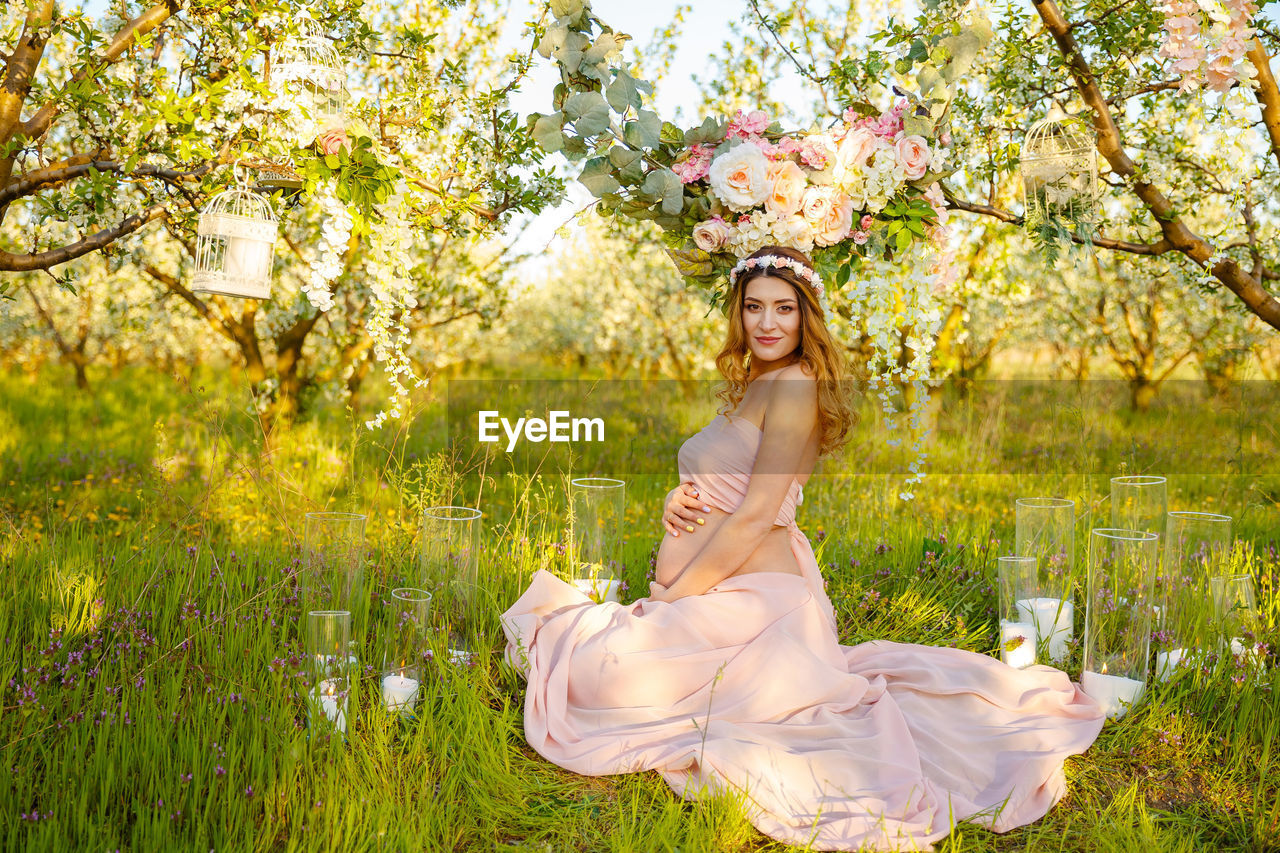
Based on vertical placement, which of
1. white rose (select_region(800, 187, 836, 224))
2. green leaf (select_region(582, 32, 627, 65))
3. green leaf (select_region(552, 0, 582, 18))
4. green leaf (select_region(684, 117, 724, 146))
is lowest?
white rose (select_region(800, 187, 836, 224))

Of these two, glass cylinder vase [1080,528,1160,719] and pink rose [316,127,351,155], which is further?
glass cylinder vase [1080,528,1160,719]

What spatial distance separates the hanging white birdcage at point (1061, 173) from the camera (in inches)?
154

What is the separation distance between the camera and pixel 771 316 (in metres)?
3.48

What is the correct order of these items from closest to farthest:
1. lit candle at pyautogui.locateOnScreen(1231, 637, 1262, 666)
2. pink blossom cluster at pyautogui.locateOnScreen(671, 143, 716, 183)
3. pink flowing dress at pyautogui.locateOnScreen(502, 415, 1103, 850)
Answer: pink flowing dress at pyautogui.locateOnScreen(502, 415, 1103, 850) < pink blossom cluster at pyautogui.locateOnScreen(671, 143, 716, 183) < lit candle at pyautogui.locateOnScreen(1231, 637, 1262, 666)

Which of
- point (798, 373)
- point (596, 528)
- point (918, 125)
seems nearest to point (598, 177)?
point (798, 373)

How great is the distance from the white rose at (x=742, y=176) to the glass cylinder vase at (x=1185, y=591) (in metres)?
2.30

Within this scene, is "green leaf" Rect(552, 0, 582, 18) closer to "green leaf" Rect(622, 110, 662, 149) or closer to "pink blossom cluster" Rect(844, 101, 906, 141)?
"green leaf" Rect(622, 110, 662, 149)

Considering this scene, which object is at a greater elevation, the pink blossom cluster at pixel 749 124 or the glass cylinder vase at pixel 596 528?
the pink blossom cluster at pixel 749 124

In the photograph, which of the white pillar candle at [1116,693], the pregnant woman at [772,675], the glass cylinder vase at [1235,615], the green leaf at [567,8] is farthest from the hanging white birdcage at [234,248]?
the glass cylinder vase at [1235,615]

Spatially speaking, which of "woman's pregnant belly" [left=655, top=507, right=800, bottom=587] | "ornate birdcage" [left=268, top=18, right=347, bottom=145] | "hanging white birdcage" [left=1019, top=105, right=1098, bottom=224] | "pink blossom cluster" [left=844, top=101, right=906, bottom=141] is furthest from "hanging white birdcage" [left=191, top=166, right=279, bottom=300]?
"hanging white birdcage" [left=1019, top=105, right=1098, bottom=224]

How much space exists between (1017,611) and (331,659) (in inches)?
111

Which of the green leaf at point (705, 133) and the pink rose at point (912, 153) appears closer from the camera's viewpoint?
the pink rose at point (912, 153)

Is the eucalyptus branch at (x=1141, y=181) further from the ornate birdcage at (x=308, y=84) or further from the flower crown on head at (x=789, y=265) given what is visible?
the ornate birdcage at (x=308, y=84)

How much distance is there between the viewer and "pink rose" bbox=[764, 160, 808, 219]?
10.9 ft
